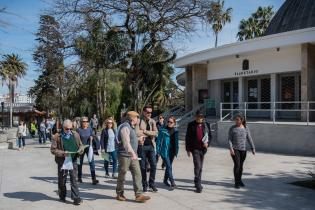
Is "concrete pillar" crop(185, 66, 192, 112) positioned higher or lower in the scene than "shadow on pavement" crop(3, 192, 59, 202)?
higher

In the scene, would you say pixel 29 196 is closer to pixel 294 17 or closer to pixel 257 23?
pixel 294 17

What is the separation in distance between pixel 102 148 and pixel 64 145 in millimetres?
2834

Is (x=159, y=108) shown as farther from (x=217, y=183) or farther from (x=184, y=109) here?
(x=217, y=183)

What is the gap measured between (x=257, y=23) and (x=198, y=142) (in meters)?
45.2

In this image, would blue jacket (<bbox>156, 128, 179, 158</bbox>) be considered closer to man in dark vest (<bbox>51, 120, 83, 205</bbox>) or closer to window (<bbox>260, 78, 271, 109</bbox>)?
man in dark vest (<bbox>51, 120, 83, 205</bbox>)

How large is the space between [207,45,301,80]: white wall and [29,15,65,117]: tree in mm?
10130

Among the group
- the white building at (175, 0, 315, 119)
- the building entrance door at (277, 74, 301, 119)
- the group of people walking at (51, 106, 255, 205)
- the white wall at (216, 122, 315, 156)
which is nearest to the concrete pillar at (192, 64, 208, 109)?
the white building at (175, 0, 315, 119)

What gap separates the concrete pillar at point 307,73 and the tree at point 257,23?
31208 millimetres

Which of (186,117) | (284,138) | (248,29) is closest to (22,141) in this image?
(186,117)

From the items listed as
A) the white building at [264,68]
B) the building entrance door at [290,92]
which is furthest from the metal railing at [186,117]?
the building entrance door at [290,92]

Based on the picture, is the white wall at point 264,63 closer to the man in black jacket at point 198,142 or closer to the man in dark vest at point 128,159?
the man in black jacket at point 198,142

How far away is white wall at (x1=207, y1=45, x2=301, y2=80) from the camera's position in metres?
21.3

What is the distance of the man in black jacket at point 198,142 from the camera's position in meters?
8.98

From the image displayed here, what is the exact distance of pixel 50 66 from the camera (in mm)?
36656
